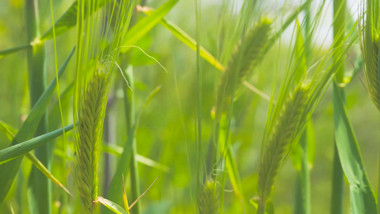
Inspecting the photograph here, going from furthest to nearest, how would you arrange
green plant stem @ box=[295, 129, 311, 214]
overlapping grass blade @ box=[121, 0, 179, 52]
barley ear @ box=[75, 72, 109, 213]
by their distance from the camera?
green plant stem @ box=[295, 129, 311, 214]
overlapping grass blade @ box=[121, 0, 179, 52]
barley ear @ box=[75, 72, 109, 213]

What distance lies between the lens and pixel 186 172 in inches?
43.4

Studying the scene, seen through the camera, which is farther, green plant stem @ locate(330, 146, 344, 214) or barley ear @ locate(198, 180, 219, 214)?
green plant stem @ locate(330, 146, 344, 214)

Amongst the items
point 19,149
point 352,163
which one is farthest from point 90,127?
point 352,163

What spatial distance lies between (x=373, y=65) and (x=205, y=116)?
92 cm

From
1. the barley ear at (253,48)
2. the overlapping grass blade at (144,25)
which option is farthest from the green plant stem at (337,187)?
the overlapping grass blade at (144,25)

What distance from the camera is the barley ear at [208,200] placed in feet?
1.33

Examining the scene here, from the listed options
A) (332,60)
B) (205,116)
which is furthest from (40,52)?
(205,116)

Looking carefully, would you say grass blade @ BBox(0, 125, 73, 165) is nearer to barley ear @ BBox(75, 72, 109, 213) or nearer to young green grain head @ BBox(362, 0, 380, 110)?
barley ear @ BBox(75, 72, 109, 213)

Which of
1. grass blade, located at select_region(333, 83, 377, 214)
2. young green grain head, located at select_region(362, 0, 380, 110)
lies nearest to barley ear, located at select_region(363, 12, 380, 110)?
young green grain head, located at select_region(362, 0, 380, 110)

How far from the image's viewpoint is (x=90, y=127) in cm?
36

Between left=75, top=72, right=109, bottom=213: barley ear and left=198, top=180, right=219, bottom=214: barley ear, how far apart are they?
9cm

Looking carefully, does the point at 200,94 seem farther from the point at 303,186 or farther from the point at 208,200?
the point at 303,186

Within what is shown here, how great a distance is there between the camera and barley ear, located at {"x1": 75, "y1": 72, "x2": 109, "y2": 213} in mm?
357

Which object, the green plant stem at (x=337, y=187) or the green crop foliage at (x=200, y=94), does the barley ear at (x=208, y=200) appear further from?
the green plant stem at (x=337, y=187)
